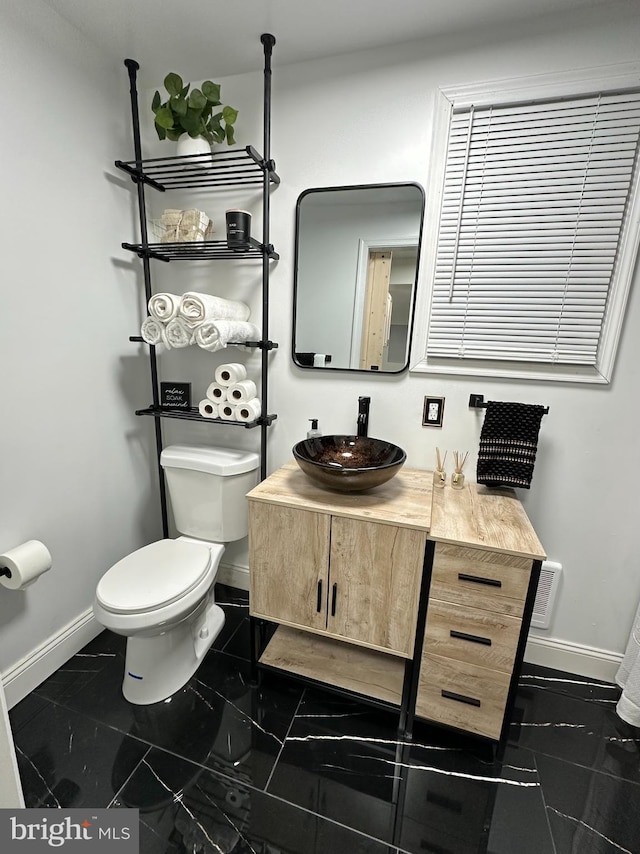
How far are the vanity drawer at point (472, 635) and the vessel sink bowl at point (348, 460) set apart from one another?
44 cm

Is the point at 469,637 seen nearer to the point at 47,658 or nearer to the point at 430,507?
the point at 430,507

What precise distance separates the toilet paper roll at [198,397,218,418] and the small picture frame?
35.6 inches

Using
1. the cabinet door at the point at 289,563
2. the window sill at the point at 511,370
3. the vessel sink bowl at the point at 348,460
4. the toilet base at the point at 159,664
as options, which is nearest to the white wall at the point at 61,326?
the toilet base at the point at 159,664

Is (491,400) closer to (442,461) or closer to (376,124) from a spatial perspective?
(442,461)

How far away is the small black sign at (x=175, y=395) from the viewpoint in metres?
1.80

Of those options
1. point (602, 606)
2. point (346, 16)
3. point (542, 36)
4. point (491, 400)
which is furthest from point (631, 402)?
point (346, 16)

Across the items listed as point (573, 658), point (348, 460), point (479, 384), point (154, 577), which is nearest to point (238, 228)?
point (348, 460)

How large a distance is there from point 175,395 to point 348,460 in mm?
893

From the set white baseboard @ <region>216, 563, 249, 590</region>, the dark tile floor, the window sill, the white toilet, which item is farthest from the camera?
white baseboard @ <region>216, 563, 249, 590</region>

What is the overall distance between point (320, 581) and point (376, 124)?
174 cm

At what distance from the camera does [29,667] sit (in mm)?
1442

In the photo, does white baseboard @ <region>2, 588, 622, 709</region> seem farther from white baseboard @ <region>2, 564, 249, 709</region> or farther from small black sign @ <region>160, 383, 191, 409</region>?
small black sign @ <region>160, 383, 191, 409</region>

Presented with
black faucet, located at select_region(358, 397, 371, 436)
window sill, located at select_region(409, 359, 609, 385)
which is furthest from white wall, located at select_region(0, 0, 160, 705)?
window sill, located at select_region(409, 359, 609, 385)

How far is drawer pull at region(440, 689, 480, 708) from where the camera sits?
123cm
